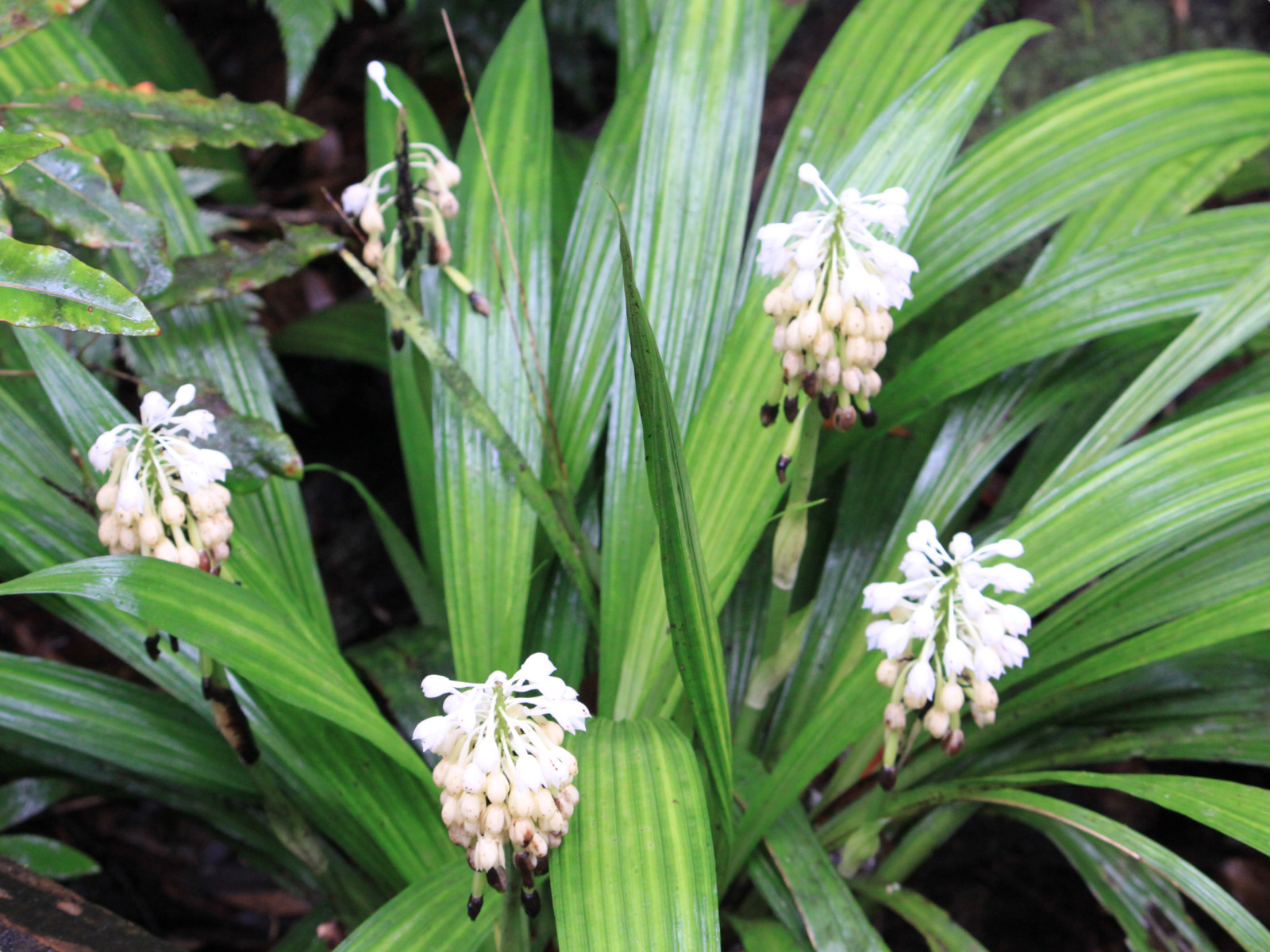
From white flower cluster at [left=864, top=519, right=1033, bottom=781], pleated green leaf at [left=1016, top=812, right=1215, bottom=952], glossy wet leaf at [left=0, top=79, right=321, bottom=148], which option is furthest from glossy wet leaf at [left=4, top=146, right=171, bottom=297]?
pleated green leaf at [left=1016, top=812, right=1215, bottom=952]

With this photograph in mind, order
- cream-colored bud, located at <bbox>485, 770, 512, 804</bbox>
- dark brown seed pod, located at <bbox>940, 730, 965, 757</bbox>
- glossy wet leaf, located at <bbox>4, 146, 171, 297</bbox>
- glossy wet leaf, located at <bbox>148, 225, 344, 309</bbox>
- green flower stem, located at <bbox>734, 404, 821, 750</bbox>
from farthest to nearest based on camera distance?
glossy wet leaf, located at <bbox>148, 225, 344, 309</bbox>, glossy wet leaf, located at <bbox>4, 146, 171, 297</bbox>, green flower stem, located at <bbox>734, 404, 821, 750</bbox>, dark brown seed pod, located at <bbox>940, 730, 965, 757</bbox>, cream-colored bud, located at <bbox>485, 770, 512, 804</bbox>

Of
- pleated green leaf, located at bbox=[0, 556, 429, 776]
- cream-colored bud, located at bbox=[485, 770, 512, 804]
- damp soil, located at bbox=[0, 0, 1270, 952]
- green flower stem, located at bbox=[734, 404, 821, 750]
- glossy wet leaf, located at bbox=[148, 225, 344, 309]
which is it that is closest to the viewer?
cream-colored bud, located at bbox=[485, 770, 512, 804]

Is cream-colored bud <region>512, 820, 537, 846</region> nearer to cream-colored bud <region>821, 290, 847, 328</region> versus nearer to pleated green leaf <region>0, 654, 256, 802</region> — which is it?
cream-colored bud <region>821, 290, 847, 328</region>

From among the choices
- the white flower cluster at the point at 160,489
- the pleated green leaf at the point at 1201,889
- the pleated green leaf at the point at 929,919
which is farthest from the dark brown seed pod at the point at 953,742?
the white flower cluster at the point at 160,489

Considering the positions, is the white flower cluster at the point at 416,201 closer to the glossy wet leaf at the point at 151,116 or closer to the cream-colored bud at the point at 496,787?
the glossy wet leaf at the point at 151,116

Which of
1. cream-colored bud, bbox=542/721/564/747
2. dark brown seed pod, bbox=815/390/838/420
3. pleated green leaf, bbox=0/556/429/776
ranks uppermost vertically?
dark brown seed pod, bbox=815/390/838/420

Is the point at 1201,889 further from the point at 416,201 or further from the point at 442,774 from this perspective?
the point at 416,201

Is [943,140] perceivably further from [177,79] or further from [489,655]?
[177,79]
